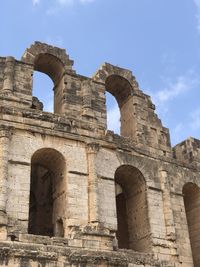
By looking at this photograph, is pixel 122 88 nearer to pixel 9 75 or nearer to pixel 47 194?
pixel 9 75

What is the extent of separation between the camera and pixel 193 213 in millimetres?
19312

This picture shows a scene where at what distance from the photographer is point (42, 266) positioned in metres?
12.9

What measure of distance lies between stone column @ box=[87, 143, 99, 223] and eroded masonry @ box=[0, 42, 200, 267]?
0.04 meters

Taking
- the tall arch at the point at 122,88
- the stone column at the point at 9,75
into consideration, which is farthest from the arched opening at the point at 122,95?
the stone column at the point at 9,75

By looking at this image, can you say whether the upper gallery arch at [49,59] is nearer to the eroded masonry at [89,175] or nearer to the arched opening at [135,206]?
the eroded masonry at [89,175]

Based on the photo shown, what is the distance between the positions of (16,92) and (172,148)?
7.54 metres

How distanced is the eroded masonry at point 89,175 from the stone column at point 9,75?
0.04 meters

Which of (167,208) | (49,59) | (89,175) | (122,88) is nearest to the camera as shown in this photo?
(89,175)

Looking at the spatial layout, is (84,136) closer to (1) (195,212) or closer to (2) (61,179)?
(2) (61,179)

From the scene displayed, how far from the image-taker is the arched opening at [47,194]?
612 inches

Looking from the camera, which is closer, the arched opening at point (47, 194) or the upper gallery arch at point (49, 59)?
the arched opening at point (47, 194)

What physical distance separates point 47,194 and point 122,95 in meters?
5.55

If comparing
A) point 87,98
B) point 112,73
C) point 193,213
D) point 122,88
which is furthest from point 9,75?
point 193,213

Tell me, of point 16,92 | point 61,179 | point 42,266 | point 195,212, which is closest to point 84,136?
point 61,179
